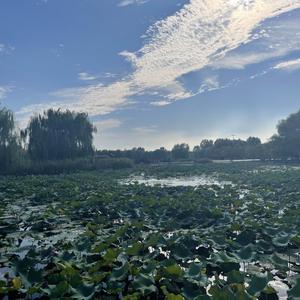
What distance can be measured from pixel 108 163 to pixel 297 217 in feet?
113

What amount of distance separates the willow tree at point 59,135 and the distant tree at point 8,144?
6.17 m

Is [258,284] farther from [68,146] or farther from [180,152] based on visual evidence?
[180,152]

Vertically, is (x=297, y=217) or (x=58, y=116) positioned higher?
(x=58, y=116)

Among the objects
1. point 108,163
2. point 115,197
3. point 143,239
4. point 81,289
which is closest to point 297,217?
point 143,239

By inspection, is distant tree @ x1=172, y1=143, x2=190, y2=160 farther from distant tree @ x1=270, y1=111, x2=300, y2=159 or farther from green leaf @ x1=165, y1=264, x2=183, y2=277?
green leaf @ x1=165, y1=264, x2=183, y2=277

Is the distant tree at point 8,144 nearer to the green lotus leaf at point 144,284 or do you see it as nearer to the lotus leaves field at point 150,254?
the lotus leaves field at point 150,254

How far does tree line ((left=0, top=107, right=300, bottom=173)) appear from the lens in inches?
1266

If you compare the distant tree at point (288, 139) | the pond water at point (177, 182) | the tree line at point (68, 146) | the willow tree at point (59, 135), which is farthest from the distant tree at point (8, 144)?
the distant tree at point (288, 139)

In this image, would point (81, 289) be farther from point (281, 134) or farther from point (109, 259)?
point (281, 134)

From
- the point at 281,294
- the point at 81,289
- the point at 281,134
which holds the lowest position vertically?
the point at 281,294

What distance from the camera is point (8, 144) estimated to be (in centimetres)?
3166

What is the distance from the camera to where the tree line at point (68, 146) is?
32156 mm

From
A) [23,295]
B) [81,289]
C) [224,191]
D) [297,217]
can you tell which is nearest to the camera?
[81,289]

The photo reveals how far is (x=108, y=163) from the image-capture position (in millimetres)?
41281
